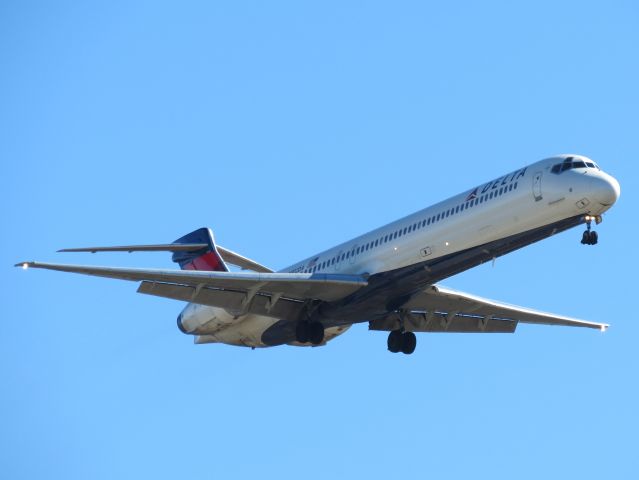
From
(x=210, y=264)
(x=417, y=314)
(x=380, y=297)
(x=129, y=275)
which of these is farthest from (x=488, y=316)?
(x=129, y=275)

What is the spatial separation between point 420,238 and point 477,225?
1739 millimetres

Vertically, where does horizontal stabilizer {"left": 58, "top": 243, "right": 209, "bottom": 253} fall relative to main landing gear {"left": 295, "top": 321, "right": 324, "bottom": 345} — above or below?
above

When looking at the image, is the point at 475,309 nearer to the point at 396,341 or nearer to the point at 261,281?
the point at 396,341

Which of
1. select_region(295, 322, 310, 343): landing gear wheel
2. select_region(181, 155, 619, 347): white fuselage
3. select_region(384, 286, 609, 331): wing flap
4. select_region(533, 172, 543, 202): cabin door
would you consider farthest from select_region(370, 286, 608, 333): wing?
select_region(533, 172, 543, 202): cabin door

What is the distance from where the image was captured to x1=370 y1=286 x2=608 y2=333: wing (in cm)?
3928

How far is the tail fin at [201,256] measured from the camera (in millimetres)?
41844

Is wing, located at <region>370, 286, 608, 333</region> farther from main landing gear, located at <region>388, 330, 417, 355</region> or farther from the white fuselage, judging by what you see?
the white fuselage

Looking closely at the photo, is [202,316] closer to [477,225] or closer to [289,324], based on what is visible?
[289,324]

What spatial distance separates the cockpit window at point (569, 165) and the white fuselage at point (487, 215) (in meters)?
0.04

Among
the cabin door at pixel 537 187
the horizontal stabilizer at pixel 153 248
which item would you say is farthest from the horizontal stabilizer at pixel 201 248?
the cabin door at pixel 537 187

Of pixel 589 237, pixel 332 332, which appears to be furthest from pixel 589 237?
pixel 332 332

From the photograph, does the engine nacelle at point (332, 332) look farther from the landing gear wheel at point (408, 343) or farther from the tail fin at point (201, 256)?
the tail fin at point (201, 256)

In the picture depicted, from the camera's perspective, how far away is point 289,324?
39.2 meters

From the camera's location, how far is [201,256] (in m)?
42.3
